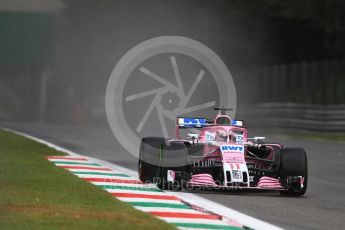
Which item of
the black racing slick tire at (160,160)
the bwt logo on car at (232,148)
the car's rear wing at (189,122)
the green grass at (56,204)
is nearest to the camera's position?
the green grass at (56,204)

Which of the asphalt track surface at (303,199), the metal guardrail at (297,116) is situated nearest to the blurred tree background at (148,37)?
the metal guardrail at (297,116)

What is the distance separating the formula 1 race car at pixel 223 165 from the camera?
12.0 meters

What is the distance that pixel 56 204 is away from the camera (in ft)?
31.5

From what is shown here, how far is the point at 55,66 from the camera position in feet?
138

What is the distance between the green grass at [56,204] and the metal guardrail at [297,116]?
55.7 feet

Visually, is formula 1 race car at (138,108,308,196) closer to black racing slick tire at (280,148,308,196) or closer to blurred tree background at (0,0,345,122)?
black racing slick tire at (280,148,308,196)

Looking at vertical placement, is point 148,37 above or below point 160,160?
above

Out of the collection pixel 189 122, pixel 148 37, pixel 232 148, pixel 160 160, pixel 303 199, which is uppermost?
pixel 148 37

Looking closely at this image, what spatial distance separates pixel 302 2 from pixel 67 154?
28.4m

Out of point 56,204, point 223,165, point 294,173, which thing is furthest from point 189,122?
point 56,204

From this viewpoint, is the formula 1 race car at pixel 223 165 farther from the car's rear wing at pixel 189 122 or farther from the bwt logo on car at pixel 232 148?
the car's rear wing at pixel 189 122

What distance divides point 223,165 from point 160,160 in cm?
82

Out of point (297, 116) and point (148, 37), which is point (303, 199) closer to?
point (297, 116)

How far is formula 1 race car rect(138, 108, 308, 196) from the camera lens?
12.0m
